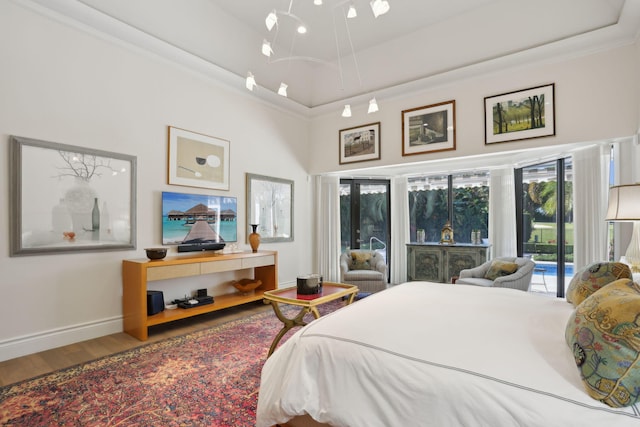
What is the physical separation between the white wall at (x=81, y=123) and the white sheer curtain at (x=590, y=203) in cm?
452

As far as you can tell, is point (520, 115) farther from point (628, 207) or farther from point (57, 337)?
point (57, 337)

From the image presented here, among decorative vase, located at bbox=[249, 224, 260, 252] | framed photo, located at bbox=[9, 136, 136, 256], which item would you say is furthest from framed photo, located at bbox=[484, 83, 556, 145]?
framed photo, located at bbox=[9, 136, 136, 256]

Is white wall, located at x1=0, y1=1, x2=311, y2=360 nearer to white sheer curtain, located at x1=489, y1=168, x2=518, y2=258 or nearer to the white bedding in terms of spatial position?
the white bedding

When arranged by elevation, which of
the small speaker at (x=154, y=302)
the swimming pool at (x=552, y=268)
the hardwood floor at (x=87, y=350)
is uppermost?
the swimming pool at (x=552, y=268)

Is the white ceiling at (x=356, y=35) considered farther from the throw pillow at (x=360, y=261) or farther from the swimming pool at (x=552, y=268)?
the swimming pool at (x=552, y=268)

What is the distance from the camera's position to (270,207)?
516 centimetres

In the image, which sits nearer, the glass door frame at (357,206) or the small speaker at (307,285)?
the small speaker at (307,285)

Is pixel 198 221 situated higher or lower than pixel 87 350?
higher

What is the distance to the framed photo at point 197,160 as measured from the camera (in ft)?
12.8

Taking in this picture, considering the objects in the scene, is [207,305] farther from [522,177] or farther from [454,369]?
[522,177]

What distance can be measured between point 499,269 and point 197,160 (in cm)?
425

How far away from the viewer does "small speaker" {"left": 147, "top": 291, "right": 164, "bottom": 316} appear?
11.2 ft

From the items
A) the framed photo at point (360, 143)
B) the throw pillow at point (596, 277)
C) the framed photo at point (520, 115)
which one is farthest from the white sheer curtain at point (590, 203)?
the framed photo at point (360, 143)

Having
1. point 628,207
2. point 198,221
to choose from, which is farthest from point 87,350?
point 628,207
